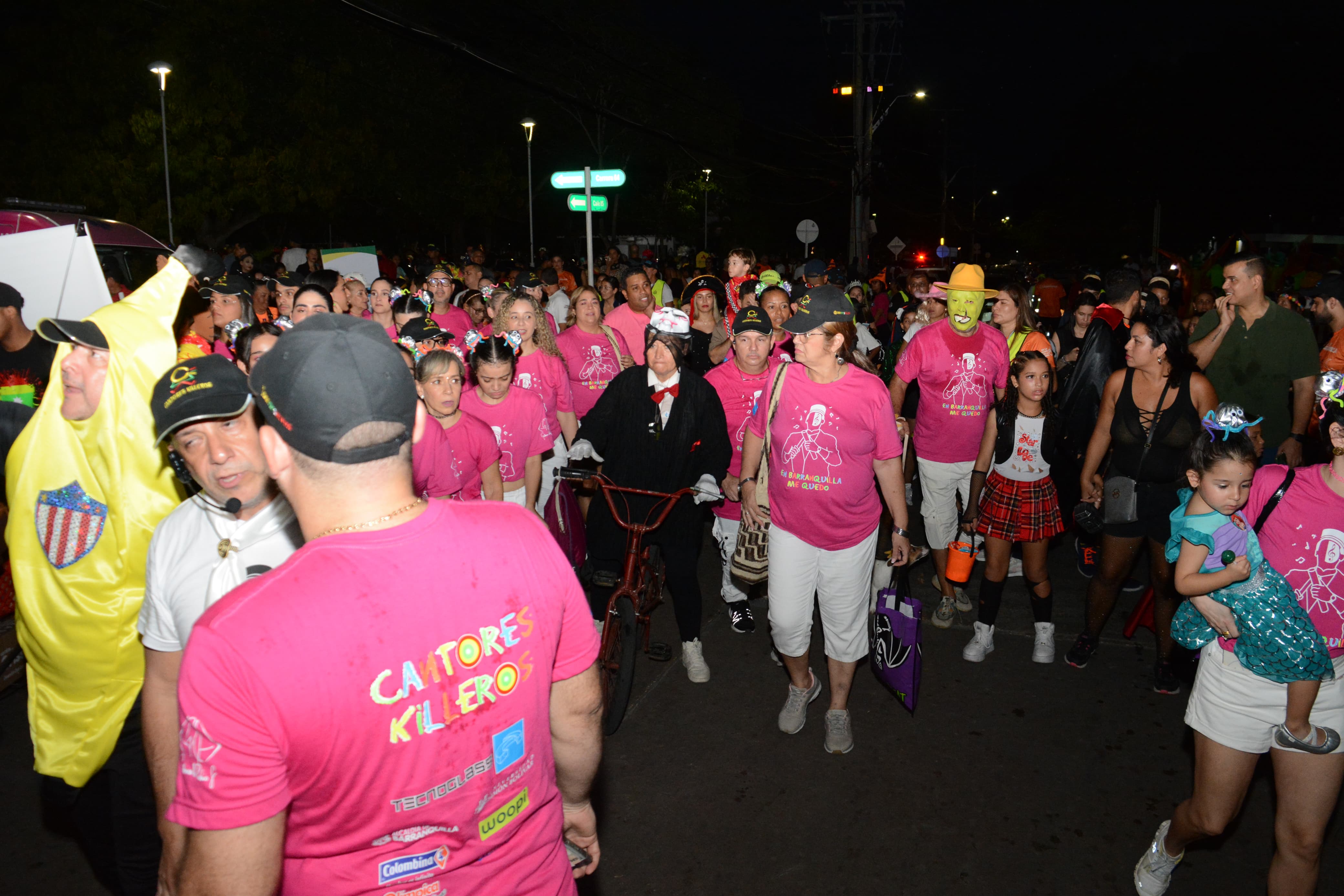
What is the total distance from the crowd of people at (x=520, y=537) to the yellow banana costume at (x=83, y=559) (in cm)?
1

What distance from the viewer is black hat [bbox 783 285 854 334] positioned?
4.52m

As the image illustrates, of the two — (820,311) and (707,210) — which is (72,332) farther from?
(707,210)

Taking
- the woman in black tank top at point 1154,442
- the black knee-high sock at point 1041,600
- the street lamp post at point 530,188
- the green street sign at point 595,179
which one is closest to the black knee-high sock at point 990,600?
the black knee-high sock at point 1041,600

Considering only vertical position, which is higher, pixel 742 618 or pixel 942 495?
pixel 942 495

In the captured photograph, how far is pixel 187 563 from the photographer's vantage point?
2443 millimetres

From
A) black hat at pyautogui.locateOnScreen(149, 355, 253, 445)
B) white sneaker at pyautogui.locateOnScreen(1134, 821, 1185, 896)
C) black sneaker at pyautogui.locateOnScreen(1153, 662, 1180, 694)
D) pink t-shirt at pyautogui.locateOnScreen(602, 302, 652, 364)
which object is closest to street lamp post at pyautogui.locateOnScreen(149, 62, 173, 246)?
pink t-shirt at pyautogui.locateOnScreen(602, 302, 652, 364)

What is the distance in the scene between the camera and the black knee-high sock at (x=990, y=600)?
18.8 feet

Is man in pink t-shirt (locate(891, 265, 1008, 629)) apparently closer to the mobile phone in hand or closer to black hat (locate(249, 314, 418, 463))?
the mobile phone in hand

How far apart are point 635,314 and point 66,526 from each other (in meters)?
6.26

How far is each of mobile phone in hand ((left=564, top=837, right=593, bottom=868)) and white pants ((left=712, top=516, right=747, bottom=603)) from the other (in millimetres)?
3906

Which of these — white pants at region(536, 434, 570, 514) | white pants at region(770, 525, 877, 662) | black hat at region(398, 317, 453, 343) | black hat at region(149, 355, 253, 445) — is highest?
black hat at region(398, 317, 453, 343)

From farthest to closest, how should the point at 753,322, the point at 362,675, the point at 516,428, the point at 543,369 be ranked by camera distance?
the point at 543,369, the point at 753,322, the point at 516,428, the point at 362,675

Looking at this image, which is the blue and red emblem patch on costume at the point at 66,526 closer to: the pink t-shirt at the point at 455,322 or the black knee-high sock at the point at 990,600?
the black knee-high sock at the point at 990,600

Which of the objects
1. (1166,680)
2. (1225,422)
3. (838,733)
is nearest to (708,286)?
(838,733)
